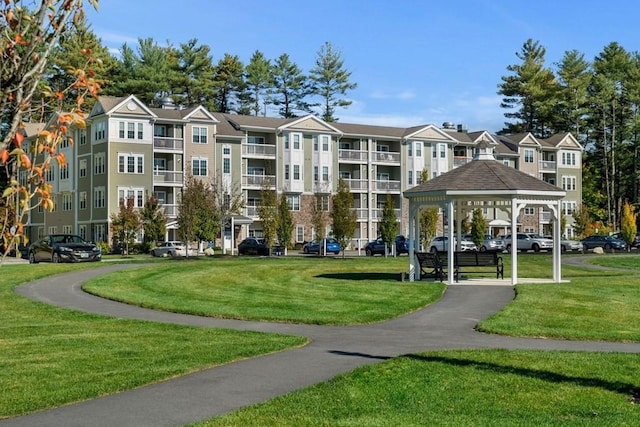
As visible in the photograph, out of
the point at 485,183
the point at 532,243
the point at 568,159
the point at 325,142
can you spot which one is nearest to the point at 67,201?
the point at 325,142

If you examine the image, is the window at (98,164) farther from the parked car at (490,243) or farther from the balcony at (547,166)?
the balcony at (547,166)

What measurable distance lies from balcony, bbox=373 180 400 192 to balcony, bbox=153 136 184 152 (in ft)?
67.5

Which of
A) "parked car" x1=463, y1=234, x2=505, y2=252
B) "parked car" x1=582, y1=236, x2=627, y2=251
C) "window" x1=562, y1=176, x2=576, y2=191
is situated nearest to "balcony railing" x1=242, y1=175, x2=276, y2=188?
"parked car" x1=463, y1=234, x2=505, y2=252

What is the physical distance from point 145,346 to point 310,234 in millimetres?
58639

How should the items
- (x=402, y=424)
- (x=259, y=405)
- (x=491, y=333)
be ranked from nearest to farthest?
(x=402, y=424)
(x=259, y=405)
(x=491, y=333)

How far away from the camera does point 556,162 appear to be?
3430 inches

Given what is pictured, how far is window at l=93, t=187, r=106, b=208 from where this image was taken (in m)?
61.6

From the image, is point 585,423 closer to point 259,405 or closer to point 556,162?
point 259,405

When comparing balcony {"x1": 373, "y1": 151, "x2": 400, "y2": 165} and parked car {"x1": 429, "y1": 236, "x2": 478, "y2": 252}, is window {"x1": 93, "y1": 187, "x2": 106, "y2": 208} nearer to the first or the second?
parked car {"x1": 429, "y1": 236, "x2": 478, "y2": 252}

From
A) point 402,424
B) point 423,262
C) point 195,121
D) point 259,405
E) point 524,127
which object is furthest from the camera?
point 524,127

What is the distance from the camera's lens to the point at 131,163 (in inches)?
2435

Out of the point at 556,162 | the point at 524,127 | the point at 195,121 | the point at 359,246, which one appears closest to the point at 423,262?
the point at 195,121

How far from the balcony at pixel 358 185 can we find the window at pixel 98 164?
2351cm

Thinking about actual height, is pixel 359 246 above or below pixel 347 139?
below
